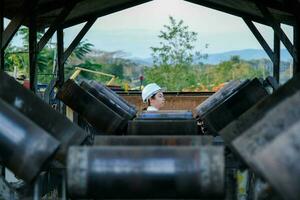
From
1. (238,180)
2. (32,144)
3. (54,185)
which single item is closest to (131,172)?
(32,144)

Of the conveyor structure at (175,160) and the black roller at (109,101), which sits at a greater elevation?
the black roller at (109,101)

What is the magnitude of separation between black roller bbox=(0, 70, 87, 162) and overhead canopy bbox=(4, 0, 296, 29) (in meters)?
4.65

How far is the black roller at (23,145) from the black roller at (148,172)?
17.8 inches

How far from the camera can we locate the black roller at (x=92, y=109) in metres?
7.46

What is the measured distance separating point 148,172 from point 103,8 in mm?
10136

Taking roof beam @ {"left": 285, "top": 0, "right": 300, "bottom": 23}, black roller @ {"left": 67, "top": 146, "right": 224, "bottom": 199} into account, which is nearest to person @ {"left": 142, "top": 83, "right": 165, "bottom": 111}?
roof beam @ {"left": 285, "top": 0, "right": 300, "bottom": 23}

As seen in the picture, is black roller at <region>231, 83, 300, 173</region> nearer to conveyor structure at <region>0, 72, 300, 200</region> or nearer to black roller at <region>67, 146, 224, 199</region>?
conveyor structure at <region>0, 72, 300, 200</region>

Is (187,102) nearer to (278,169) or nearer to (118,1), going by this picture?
(118,1)

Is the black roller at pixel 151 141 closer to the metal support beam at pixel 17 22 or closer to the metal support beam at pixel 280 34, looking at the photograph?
the metal support beam at pixel 17 22

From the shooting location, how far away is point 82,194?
3248 mm

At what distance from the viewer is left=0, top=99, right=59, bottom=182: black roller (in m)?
3.64

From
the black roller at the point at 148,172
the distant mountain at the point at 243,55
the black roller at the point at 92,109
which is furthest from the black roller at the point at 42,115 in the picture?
the distant mountain at the point at 243,55

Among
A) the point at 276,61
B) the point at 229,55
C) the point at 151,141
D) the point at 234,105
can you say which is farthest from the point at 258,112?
the point at 229,55

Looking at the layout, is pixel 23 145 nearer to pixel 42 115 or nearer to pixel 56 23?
pixel 42 115
